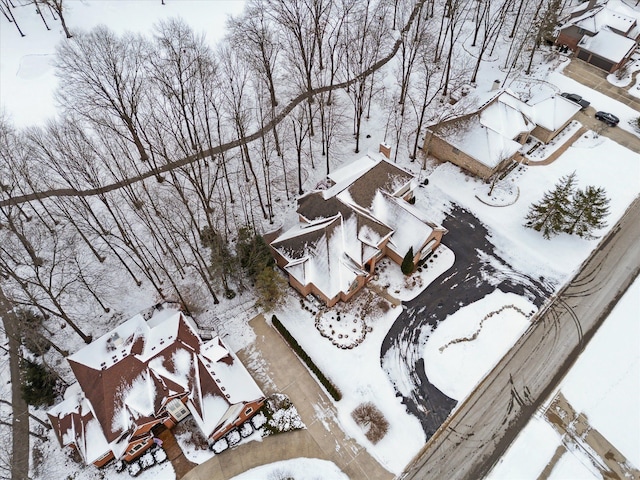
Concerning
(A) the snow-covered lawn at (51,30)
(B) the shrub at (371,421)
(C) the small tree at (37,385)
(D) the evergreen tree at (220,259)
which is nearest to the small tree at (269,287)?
(D) the evergreen tree at (220,259)

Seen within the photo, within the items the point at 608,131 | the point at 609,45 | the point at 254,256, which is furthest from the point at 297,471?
the point at 609,45

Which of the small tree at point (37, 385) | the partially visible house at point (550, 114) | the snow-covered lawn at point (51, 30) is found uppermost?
the snow-covered lawn at point (51, 30)

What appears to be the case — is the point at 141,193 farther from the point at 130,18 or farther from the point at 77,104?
the point at 130,18

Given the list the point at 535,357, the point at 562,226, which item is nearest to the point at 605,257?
the point at 562,226

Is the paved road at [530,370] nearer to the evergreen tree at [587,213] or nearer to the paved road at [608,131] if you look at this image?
the evergreen tree at [587,213]

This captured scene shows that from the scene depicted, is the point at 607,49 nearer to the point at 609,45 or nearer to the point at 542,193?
the point at 609,45

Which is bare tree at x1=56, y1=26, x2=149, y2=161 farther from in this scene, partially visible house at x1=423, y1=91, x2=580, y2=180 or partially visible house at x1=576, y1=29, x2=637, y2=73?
partially visible house at x1=576, y1=29, x2=637, y2=73
